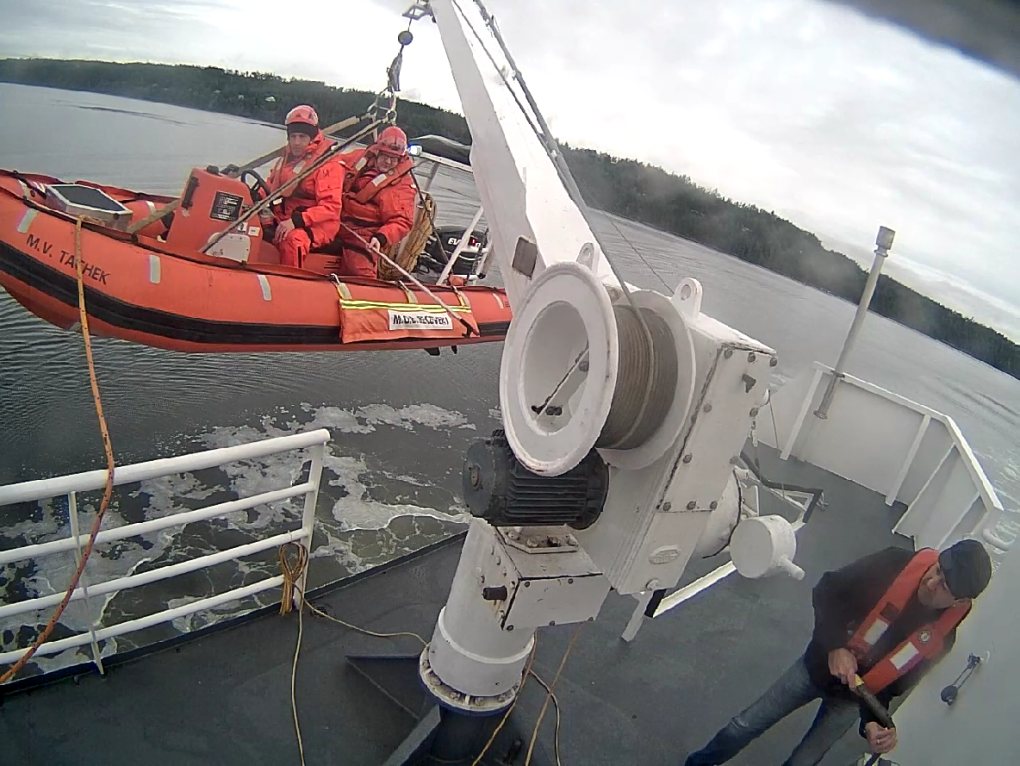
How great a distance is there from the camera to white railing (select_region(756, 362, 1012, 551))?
3.93 metres

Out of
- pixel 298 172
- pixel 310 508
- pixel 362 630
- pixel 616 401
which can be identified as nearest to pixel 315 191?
pixel 298 172

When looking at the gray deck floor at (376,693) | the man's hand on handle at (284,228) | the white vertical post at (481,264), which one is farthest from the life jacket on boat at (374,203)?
the gray deck floor at (376,693)

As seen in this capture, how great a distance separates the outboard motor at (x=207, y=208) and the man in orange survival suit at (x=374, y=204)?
3.04 ft

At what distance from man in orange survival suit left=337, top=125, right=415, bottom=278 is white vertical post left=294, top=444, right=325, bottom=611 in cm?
313

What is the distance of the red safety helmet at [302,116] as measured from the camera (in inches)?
180

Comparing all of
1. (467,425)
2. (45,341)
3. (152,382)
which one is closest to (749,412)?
(467,425)

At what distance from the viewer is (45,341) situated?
229 inches

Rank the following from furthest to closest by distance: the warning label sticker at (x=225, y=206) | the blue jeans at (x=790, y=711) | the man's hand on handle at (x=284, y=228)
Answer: the man's hand on handle at (x=284, y=228), the warning label sticker at (x=225, y=206), the blue jeans at (x=790, y=711)

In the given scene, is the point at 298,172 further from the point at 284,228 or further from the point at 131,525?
the point at 131,525

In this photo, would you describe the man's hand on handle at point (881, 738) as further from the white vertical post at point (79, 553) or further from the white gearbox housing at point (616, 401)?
the white vertical post at point (79, 553)

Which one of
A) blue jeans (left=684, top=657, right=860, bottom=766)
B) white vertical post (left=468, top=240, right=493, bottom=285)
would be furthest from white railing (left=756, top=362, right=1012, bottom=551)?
white vertical post (left=468, top=240, right=493, bottom=285)

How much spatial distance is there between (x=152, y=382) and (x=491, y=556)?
5004 millimetres

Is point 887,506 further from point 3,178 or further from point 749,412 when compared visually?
point 3,178

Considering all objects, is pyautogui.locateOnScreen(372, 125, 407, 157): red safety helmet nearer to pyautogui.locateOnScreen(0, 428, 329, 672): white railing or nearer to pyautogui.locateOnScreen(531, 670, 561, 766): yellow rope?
pyautogui.locateOnScreen(0, 428, 329, 672): white railing
